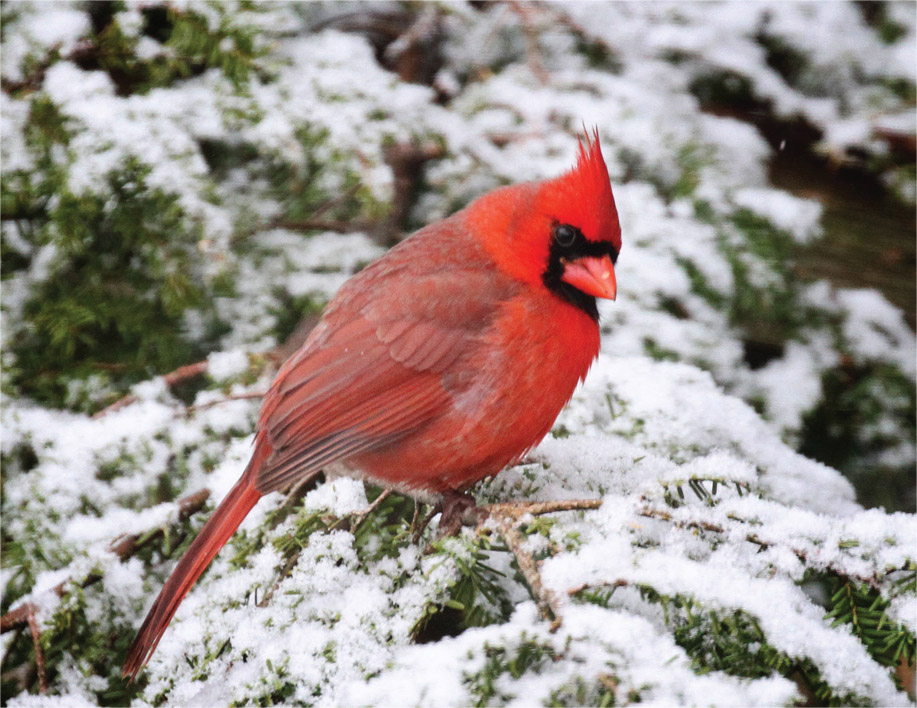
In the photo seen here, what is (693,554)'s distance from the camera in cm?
122

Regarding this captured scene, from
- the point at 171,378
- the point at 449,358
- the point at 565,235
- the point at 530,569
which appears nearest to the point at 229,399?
the point at 171,378

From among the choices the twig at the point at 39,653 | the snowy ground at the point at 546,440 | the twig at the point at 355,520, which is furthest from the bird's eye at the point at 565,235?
the twig at the point at 39,653

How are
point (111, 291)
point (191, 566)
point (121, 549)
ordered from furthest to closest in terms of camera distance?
point (111, 291) → point (121, 549) → point (191, 566)

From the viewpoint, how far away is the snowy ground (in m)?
1.05

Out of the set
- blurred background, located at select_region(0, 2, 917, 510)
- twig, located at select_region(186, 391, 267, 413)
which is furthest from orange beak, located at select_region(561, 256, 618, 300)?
twig, located at select_region(186, 391, 267, 413)

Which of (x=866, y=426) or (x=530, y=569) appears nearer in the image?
(x=530, y=569)

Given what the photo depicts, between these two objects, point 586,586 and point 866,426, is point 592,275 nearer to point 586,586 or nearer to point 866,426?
point 586,586

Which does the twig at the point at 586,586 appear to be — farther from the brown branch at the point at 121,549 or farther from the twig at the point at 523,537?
the brown branch at the point at 121,549

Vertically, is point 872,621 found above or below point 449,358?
above

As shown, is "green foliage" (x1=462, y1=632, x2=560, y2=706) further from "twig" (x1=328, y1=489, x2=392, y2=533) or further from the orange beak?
the orange beak

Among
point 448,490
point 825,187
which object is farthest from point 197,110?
point 825,187

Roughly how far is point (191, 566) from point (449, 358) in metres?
0.65

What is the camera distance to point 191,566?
5.17 ft

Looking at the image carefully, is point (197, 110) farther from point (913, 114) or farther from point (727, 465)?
point (913, 114)
